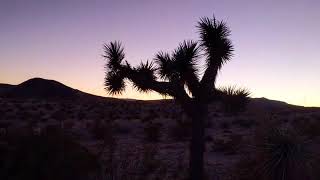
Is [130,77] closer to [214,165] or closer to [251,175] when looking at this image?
[214,165]

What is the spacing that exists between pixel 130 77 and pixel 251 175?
570 cm

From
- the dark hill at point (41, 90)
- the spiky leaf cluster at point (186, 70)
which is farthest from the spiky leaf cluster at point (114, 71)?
the dark hill at point (41, 90)

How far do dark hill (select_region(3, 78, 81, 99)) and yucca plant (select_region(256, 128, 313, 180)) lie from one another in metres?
101

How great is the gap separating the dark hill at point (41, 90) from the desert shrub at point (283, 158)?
101m

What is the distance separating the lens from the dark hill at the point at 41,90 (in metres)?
110

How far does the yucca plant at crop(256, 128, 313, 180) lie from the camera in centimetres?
1041

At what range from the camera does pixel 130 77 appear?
15.5 metres

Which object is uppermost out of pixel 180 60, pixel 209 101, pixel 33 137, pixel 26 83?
pixel 26 83

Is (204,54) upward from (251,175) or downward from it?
upward

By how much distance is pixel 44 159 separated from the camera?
35.3 ft

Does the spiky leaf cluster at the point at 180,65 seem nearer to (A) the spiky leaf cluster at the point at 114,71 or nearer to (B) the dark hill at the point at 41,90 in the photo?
(A) the spiky leaf cluster at the point at 114,71

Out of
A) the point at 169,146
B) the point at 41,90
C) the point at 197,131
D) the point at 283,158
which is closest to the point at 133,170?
the point at 197,131

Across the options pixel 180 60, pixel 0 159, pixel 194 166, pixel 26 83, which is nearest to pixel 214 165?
pixel 194 166

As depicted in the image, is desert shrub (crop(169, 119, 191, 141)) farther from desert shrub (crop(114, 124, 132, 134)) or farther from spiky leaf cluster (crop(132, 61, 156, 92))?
spiky leaf cluster (crop(132, 61, 156, 92))
